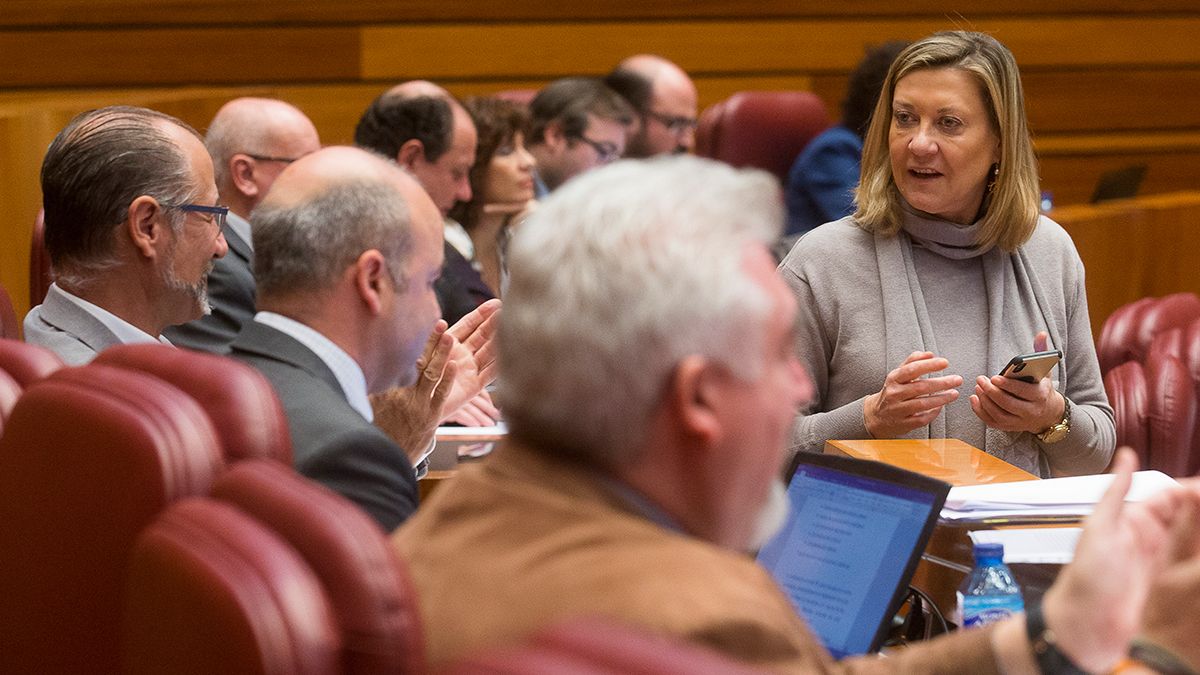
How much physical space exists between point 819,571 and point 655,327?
0.68 metres

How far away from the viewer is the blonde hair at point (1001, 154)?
241cm

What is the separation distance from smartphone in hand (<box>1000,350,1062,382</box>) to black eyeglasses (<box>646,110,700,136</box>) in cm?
368

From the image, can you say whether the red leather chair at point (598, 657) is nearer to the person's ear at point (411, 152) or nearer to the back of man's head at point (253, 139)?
the back of man's head at point (253, 139)

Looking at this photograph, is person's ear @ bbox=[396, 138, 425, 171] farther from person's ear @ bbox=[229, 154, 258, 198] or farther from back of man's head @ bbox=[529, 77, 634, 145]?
back of man's head @ bbox=[529, 77, 634, 145]

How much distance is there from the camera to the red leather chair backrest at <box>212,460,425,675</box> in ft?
3.30

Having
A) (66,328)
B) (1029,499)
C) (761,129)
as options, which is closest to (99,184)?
(66,328)

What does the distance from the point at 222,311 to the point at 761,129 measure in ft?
9.93

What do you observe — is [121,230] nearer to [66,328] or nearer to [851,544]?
[66,328]

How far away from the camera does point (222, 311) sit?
3.37m

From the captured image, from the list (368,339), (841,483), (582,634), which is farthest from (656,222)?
(368,339)

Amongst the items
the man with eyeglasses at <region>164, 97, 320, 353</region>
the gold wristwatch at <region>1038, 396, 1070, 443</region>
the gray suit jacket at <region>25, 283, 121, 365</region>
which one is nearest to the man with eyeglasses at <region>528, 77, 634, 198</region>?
the man with eyeglasses at <region>164, 97, 320, 353</region>

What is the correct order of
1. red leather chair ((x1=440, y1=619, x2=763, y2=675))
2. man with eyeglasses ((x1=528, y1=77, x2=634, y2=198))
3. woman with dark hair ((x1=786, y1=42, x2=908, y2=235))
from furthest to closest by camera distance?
man with eyeglasses ((x1=528, y1=77, x2=634, y2=198)), woman with dark hair ((x1=786, y1=42, x2=908, y2=235)), red leather chair ((x1=440, y1=619, x2=763, y2=675))

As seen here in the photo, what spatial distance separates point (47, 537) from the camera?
1.43 m

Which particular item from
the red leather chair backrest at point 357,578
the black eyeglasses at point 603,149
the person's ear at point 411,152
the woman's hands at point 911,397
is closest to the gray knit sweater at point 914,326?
the woman's hands at point 911,397
